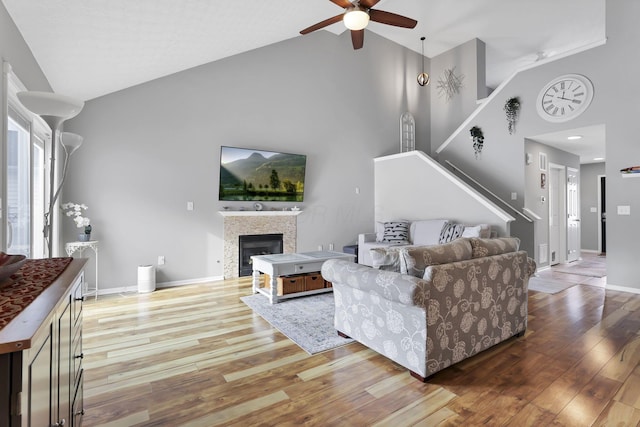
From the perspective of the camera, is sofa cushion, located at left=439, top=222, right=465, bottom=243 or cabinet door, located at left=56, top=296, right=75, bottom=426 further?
sofa cushion, located at left=439, top=222, right=465, bottom=243

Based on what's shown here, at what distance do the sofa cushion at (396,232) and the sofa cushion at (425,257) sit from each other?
343 cm

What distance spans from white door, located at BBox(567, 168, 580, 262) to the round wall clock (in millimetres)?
2285

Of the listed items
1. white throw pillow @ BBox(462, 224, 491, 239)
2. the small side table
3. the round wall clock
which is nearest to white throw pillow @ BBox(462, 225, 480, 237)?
white throw pillow @ BBox(462, 224, 491, 239)

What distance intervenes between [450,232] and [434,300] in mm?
3301

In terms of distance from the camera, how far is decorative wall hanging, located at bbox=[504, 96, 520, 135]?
5617 mm

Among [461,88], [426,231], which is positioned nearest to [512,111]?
[461,88]

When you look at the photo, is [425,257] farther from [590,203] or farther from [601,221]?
[590,203]

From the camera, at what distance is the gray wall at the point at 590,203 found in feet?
26.5

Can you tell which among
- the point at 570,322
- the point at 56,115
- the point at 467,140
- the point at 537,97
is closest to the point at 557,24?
the point at 537,97

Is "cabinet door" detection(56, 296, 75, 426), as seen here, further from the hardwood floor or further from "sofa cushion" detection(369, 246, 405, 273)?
"sofa cushion" detection(369, 246, 405, 273)

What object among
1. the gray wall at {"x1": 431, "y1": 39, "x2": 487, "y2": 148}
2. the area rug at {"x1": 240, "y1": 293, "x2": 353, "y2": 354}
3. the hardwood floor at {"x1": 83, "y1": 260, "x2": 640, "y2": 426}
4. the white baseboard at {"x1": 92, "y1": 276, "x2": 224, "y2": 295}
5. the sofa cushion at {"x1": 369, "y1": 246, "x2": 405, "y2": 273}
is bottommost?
the hardwood floor at {"x1": 83, "y1": 260, "x2": 640, "y2": 426}

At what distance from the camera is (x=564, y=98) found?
507 cm

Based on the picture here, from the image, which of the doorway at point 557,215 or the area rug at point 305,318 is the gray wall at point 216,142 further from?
the doorway at point 557,215

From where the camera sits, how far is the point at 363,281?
236 centimetres
